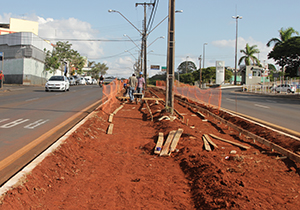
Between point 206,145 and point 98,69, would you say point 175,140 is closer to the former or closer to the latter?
point 206,145

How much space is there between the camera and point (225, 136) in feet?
28.4

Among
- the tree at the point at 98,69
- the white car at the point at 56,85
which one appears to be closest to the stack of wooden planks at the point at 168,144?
the white car at the point at 56,85

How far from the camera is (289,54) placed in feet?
137

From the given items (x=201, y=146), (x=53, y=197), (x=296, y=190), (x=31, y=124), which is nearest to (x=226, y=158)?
(x=201, y=146)

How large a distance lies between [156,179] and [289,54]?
1670 inches

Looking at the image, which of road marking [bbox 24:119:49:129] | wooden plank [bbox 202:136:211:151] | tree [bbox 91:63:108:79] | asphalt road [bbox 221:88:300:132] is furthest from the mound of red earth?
tree [bbox 91:63:108:79]

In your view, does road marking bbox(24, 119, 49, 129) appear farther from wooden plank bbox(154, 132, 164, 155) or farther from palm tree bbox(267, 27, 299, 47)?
palm tree bbox(267, 27, 299, 47)

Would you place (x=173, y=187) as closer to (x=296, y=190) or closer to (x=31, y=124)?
(x=296, y=190)

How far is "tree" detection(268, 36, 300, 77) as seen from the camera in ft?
135

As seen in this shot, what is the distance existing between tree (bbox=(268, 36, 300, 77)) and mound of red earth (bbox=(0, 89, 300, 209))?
3882 cm

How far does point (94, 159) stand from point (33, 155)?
4.12ft

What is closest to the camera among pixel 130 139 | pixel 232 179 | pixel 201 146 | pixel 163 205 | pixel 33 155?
pixel 163 205

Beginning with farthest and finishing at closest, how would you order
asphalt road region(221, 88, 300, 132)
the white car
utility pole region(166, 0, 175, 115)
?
the white car < utility pole region(166, 0, 175, 115) < asphalt road region(221, 88, 300, 132)

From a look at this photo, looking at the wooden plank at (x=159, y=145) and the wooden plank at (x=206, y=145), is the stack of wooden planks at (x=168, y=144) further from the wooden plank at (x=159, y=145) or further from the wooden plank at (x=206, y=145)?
the wooden plank at (x=206, y=145)
